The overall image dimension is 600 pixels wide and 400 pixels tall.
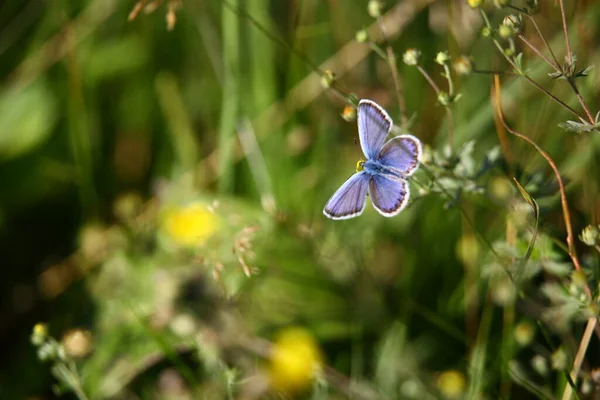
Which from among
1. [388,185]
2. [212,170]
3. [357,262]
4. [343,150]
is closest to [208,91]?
[212,170]

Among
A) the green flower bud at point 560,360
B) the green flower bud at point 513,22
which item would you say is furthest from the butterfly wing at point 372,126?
the green flower bud at point 560,360

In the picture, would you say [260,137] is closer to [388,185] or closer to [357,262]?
[357,262]

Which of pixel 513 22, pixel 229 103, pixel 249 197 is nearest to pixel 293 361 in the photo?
pixel 249 197

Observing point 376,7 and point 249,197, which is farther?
point 249,197

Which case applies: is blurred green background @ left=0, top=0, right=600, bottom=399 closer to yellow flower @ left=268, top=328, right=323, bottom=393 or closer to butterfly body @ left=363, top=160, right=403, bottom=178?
yellow flower @ left=268, top=328, right=323, bottom=393

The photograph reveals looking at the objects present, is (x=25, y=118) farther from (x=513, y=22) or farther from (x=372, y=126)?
(x=513, y=22)

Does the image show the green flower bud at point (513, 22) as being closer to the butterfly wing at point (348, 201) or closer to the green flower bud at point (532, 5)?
the green flower bud at point (532, 5)
